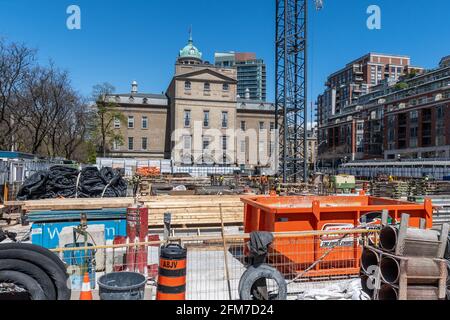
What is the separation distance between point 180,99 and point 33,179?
182 ft

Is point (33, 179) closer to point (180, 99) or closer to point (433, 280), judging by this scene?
point (433, 280)

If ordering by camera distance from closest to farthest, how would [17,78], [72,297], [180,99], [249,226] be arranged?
[72,297] < [249,226] < [17,78] < [180,99]

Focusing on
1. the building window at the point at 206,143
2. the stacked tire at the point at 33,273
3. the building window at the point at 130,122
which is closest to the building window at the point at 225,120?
the building window at the point at 206,143

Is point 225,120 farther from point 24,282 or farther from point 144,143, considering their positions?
point 24,282

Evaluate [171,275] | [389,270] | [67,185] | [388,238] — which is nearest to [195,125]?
[67,185]

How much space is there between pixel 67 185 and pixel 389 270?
1259 cm

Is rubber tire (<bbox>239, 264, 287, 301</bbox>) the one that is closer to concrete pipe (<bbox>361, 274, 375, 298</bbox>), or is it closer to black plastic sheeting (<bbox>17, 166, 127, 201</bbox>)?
concrete pipe (<bbox>361, 274, 375, 298</bbox>)

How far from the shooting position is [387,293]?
5.68 meters

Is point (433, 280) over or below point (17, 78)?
below

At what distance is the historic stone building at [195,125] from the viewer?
68562 mm

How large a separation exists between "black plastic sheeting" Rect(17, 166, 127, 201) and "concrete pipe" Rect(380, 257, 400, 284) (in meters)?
11.1

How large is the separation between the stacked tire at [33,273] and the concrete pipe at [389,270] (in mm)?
5001
